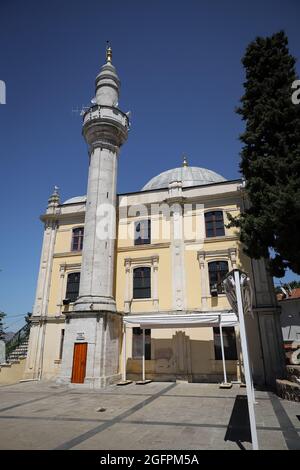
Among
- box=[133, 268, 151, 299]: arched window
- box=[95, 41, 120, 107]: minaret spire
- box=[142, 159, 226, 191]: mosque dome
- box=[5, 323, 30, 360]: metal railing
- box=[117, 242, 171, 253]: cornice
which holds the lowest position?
box=[5, 323, 30, 360]: metal railing

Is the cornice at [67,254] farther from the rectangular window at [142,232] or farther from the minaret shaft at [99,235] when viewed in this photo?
the rectangular window at [142,232]

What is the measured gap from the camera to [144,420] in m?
7.91

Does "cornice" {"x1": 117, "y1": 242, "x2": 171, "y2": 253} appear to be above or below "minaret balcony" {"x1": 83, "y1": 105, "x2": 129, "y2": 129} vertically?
below

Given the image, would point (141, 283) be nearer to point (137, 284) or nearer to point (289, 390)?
point (137, 284)

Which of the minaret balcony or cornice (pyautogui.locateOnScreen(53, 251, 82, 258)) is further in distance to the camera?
cornice (pyautogui.locateOnScreen(53, 251, 82, 258))

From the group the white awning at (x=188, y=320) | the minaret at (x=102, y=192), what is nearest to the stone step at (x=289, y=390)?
the white awning at (x=188, y=320)

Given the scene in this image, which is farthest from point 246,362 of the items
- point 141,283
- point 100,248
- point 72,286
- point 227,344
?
point 72,286

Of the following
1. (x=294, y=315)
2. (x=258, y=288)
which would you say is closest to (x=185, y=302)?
(x=258, y=288)

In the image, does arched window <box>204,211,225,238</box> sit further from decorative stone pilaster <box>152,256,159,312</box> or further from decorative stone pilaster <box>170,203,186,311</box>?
decorative stone pilaster <box>152,256,159,312</box>

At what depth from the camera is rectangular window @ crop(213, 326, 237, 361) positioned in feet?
53.2

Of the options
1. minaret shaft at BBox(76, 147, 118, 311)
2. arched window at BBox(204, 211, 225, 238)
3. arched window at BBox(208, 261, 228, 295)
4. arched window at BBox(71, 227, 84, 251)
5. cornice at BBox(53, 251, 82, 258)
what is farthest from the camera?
arched window at BBox(71, 227, 84, 251)

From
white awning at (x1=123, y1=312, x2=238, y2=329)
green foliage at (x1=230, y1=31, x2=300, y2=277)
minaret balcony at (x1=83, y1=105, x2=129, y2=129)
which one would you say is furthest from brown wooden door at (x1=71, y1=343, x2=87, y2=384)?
minaret balcony at (x1=83, y1=105, x2=129, y2=129)

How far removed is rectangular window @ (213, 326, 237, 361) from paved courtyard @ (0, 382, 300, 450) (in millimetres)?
3169

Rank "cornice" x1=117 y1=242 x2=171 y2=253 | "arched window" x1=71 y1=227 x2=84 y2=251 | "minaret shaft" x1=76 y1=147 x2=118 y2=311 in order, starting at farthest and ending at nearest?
"arched window" x1=71 y1=227 x2=84 y2=251 → "cornice" x1=117 y1=242 x2=171 y2=253 → "minaret shaft" x1=76 y1=147 x2=118 y2=311
